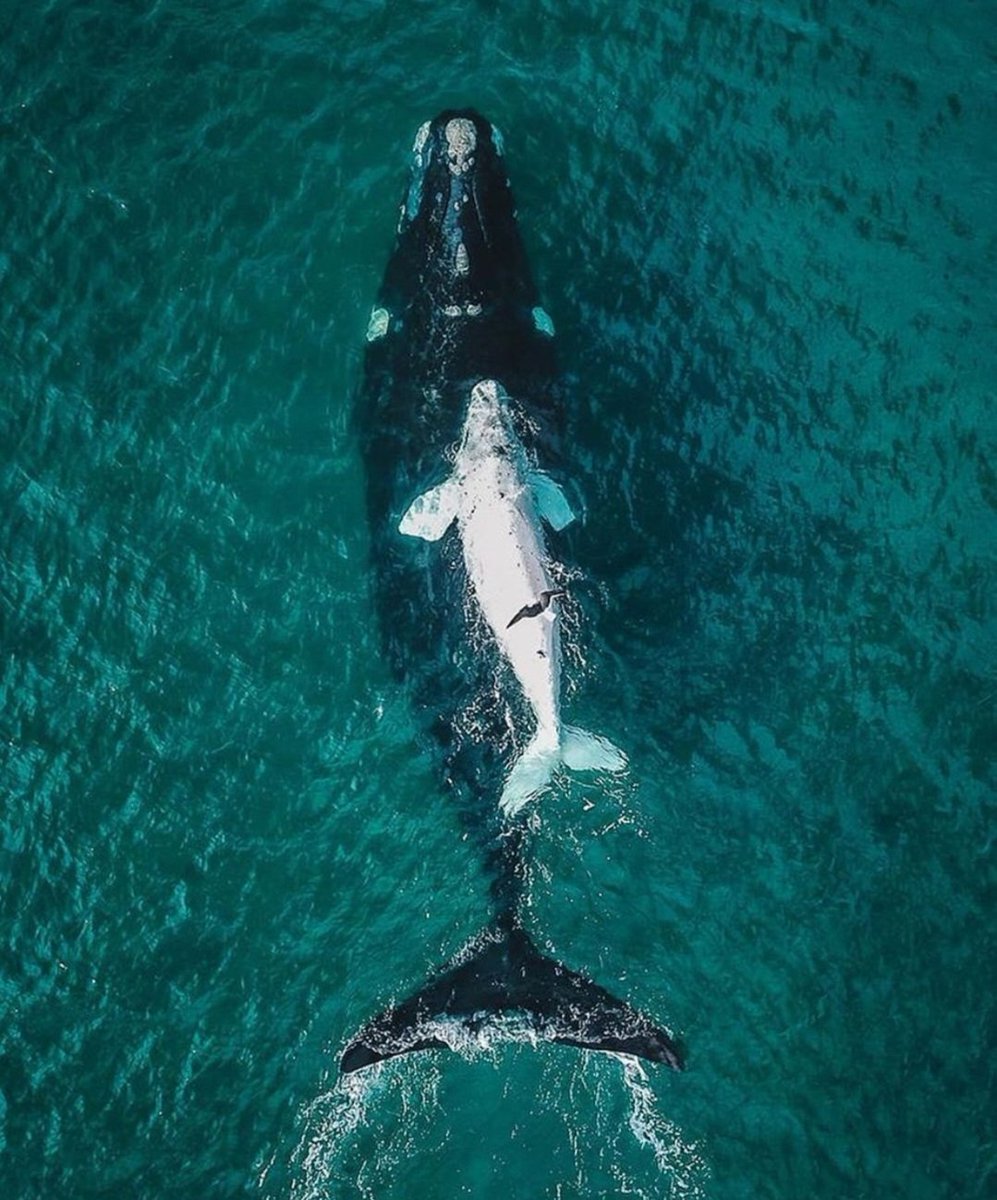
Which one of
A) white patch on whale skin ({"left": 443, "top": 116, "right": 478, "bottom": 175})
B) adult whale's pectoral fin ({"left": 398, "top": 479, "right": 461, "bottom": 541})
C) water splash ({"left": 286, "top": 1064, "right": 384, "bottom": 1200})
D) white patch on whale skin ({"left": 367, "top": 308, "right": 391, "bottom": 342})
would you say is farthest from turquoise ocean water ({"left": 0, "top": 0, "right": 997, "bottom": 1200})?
adult whale's pectoral fin ({"left": 398, "top": 479, "right": 461, "bottom": 541})

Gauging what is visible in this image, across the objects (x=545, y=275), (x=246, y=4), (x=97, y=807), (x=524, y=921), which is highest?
(x=246, y=4)

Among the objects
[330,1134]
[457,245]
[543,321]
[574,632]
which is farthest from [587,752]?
[457,245]

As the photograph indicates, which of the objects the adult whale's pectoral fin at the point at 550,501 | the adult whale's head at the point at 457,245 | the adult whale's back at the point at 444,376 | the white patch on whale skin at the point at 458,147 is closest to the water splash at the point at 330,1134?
the adult whale's back at the point at 444,376

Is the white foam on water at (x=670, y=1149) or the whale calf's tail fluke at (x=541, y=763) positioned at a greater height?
the whale calf's tail fluke at (x=541, y=763)

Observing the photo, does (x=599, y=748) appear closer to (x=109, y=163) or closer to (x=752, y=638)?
(x=752, y=638)

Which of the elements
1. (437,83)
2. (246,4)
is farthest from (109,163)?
(437,83)

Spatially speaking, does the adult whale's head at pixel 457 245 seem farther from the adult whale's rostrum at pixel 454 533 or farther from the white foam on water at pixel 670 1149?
the white foam on water at pixel 670 1149
